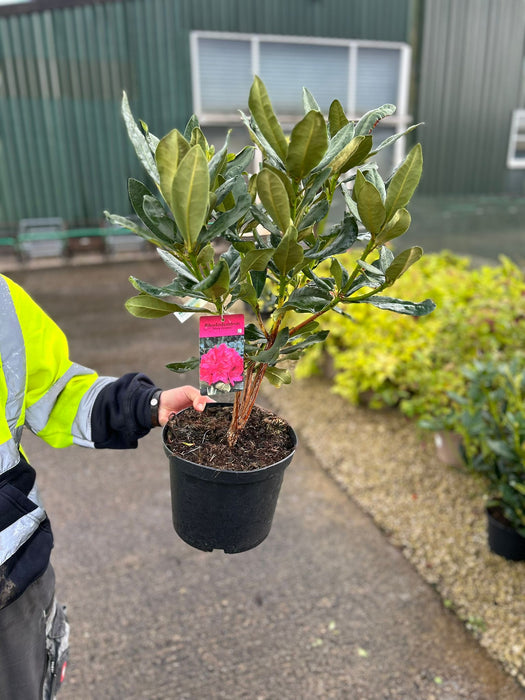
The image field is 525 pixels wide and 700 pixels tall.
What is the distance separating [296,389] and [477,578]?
93.8 inches

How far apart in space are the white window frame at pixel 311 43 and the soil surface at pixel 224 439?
317 inches

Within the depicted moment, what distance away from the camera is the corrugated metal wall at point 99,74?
8836 mm

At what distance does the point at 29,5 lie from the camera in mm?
8570

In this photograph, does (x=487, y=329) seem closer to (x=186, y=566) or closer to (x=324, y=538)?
(x=324, y=538)

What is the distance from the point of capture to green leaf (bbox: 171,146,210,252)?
833mm

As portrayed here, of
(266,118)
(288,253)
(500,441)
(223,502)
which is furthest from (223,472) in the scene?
(500,441)

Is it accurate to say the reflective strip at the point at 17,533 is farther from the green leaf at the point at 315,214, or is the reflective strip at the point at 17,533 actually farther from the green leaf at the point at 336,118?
the green leaf at the point at 336,118

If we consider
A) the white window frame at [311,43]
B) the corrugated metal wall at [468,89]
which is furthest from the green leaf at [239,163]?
the corrugated metal wall at [468,89]

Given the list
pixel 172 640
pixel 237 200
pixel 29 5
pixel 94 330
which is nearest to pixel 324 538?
pixel 172 640

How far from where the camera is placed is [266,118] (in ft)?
3.04

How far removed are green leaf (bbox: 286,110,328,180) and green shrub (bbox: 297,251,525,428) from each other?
224 centimetres

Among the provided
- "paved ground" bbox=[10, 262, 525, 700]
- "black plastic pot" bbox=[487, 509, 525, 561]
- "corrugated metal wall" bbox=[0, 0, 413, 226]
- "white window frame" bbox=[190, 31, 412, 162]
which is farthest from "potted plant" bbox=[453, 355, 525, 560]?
"corrugated metal wall" bbox=[0, 0, 413, 226]

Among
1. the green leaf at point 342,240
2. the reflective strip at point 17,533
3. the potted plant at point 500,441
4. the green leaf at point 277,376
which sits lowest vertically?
the potted plant at point 500,441

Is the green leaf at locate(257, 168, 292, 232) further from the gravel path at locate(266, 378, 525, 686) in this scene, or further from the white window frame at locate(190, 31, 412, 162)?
the white window frame at locate(190, 31, 412, 162)
